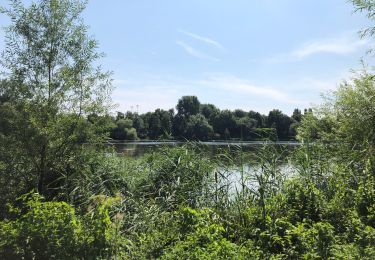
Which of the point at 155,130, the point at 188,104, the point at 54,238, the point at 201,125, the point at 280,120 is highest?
the point at 188,104

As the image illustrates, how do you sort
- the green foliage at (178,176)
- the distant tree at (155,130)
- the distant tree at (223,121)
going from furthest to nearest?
the distant tree at (223,121) < the distant tree at (155,130) < the green foliage at (178,176)

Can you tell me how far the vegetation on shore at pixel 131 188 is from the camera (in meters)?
3.94

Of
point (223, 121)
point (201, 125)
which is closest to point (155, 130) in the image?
point (201, 125)

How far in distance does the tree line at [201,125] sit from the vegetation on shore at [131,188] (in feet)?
2.07

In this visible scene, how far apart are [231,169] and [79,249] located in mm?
3650

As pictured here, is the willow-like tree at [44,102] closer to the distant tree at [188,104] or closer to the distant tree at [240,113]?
the distant tree at [240,113]

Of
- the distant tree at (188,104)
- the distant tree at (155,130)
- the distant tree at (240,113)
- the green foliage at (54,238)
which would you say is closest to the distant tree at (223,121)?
the distant tree at (155,130)

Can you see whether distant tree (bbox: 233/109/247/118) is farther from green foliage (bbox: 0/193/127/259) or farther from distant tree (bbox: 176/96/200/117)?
green foliage (bbox: 0/193/127/259)

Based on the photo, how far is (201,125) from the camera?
1043 inches

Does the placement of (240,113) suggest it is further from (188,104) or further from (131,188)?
(131,188)

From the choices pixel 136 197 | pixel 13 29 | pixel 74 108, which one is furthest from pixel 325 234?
pixel 13 29

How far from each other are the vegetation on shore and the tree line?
0.63m

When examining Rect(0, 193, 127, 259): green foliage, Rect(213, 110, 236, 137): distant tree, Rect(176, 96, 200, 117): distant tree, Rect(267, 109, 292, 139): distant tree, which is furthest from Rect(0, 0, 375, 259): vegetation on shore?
Rect(176, 96, 200, 117): distant tree

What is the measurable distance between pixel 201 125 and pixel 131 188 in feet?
63.6
